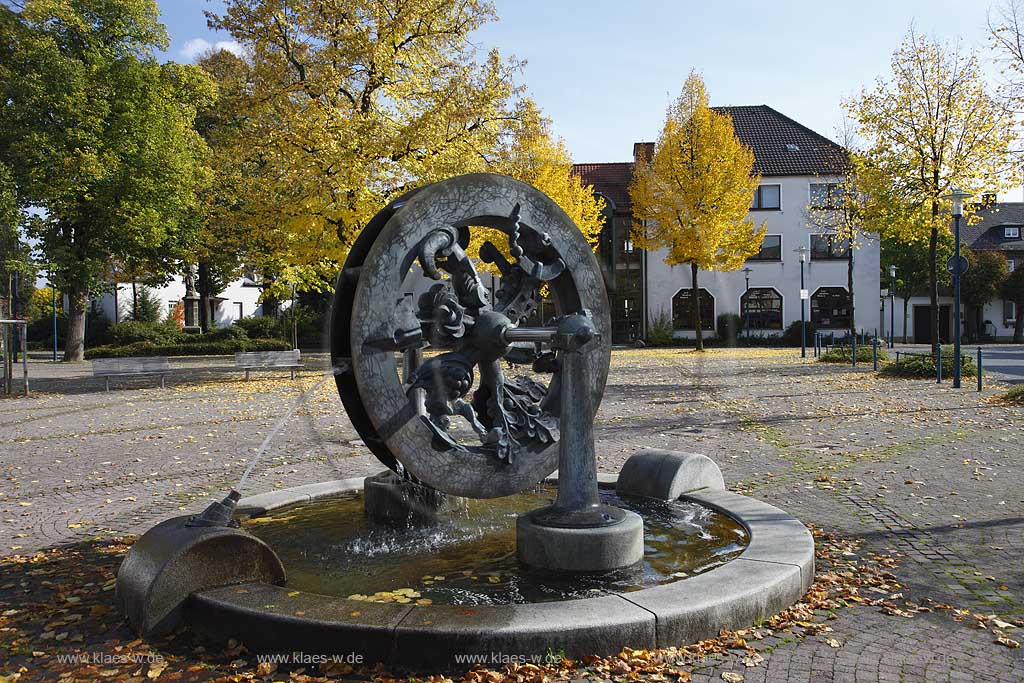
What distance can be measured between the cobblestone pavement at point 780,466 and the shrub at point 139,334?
17725mm

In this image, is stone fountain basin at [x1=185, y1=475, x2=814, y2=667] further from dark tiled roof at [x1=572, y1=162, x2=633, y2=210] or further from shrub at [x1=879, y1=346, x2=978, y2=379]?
dark tiled roof at [x1=572, y1=162, x2=633, y2=210]

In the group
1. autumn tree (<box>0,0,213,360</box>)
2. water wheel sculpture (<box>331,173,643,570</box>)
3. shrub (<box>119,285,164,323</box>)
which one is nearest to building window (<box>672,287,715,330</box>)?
autumn tree (<box>0,0,213,360</box>)

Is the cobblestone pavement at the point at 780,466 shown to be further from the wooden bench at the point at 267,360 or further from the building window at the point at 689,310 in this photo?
the building window at the point at 689,310

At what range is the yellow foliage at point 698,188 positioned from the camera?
103 feet

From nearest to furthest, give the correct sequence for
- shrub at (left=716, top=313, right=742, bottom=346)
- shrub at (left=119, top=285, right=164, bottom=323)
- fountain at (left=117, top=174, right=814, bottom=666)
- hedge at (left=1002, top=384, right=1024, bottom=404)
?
1. fountain at (left=117, top=174, right=814, bottom=666)
2. hedge at (left=1002, top=384, right=1024, bottom=404)
3. shrub at (left=716, top=313, right=742, bottom=346)
4. shrub at (left=119, top=285, right=164, bottom=323)

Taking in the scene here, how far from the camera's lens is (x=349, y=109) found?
1956cm

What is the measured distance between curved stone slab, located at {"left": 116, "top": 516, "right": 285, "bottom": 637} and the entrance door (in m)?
54.0

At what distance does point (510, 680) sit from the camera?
12.0 feet

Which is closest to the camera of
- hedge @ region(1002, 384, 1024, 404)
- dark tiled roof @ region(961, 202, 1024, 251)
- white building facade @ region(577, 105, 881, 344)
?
hedge @ region(1002, 384, 1024, 404)

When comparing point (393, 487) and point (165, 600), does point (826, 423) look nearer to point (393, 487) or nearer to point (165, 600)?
point (393, 487)

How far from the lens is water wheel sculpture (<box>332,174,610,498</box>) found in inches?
213

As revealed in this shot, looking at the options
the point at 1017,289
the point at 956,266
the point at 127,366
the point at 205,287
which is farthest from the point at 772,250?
the point at 127,366

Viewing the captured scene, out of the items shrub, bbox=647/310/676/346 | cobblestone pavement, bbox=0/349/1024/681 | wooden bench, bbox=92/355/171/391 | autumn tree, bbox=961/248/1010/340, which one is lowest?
cobblestone pavement, bbox=0/349/1024/681

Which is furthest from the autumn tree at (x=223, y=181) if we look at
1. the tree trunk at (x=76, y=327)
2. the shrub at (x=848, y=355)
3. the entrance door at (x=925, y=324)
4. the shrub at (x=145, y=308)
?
the entrance door at (x=925, y=324)
